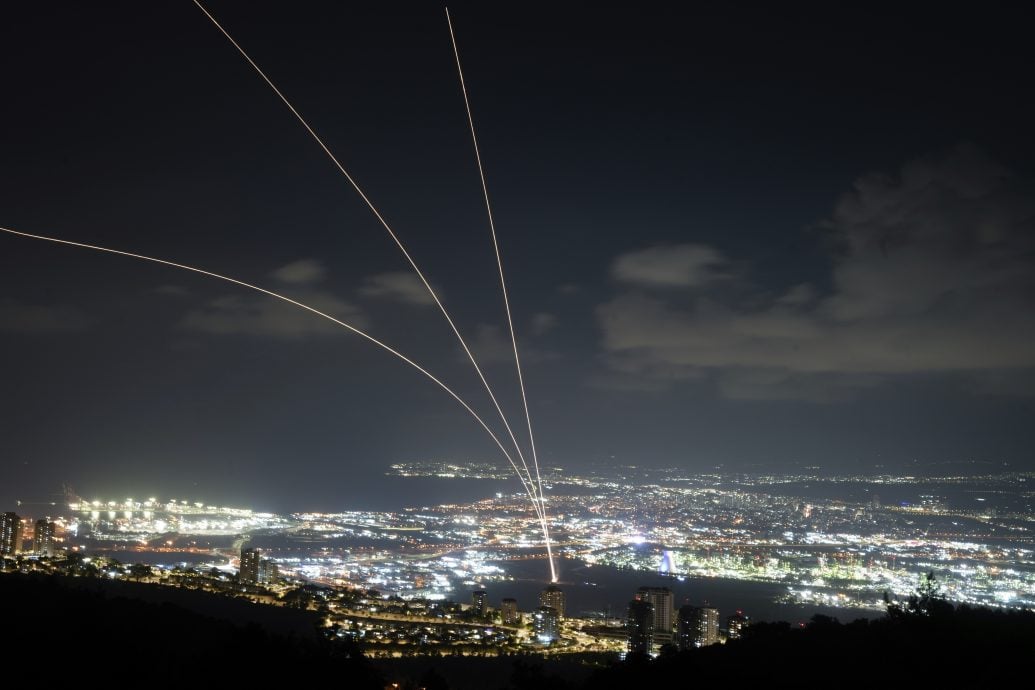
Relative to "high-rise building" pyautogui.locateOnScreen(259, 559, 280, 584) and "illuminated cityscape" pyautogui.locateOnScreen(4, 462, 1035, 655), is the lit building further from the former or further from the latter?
"high-rise building" pyautogui.locateOnScreen(259, 559, 280, 584)

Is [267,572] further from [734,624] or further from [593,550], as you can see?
[593,550]

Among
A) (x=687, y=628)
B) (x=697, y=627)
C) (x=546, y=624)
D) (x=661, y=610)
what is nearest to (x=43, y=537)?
(x=546, y=624)

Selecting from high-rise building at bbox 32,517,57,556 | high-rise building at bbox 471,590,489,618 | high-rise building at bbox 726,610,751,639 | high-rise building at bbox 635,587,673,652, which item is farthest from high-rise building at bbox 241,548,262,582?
high-rise building at bbox 726,610,751,639

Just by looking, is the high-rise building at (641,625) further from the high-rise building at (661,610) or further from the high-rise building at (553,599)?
the high-rise building at (553,599)

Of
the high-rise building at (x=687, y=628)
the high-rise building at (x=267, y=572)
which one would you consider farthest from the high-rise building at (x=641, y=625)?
the high-rise building at (x=267, y=572)

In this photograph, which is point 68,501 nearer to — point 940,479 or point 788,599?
point 788,599

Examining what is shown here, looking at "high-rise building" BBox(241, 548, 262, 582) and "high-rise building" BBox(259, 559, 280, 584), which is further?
"high-rise building" BBox(259, 559, 280, 584)
